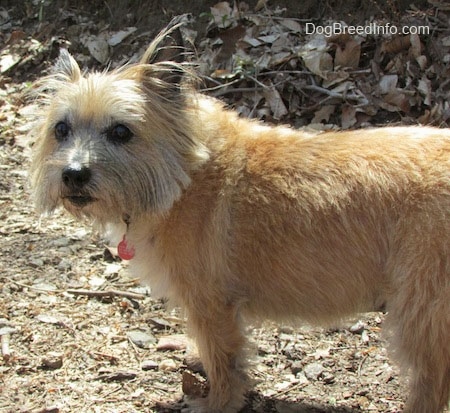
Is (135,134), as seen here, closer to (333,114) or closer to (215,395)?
(215,395)

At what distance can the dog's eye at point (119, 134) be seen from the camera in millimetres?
3359

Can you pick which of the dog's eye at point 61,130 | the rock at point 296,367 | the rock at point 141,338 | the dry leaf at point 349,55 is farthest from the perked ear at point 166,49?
the dry leaf at point 349,55

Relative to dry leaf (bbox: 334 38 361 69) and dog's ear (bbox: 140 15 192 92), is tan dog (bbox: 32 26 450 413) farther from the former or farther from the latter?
dry leaf (bbox: 334 38 361 69)

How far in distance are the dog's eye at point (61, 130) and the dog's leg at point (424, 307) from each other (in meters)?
1.78

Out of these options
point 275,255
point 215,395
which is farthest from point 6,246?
point 275,255

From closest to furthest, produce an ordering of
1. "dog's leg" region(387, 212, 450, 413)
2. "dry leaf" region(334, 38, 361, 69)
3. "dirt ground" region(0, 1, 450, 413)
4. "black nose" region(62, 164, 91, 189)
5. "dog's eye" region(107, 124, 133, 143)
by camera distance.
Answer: "dog's leg" region(387, 212, 450, 413), "black nose" region(62, 164, 91, 189), "dog's eye" region(107, 124, 133, 143), "dirt ground" region(0, 1, 450, 413), "dry leaf" region(334, 38, 361, 69)

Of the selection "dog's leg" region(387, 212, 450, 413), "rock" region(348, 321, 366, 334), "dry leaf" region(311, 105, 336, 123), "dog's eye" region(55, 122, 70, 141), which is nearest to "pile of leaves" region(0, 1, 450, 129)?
"dry leaf" region(311, 105, 336, 123)

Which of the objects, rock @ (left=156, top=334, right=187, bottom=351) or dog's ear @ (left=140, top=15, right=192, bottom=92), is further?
rock @ (left=156, top=334, right=187, bottom=351)

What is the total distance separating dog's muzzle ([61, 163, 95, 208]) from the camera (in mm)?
3184

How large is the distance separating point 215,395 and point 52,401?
3.03 ft

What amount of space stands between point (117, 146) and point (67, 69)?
69cm

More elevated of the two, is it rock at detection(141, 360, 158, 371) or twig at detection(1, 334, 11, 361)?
twig at detection(1, 334, 11, 361)

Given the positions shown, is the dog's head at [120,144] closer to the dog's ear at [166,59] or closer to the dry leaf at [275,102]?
the dog's ear at [166,59]

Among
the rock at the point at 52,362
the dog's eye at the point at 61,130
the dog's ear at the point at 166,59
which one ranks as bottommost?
the rock at the point at 52,362
